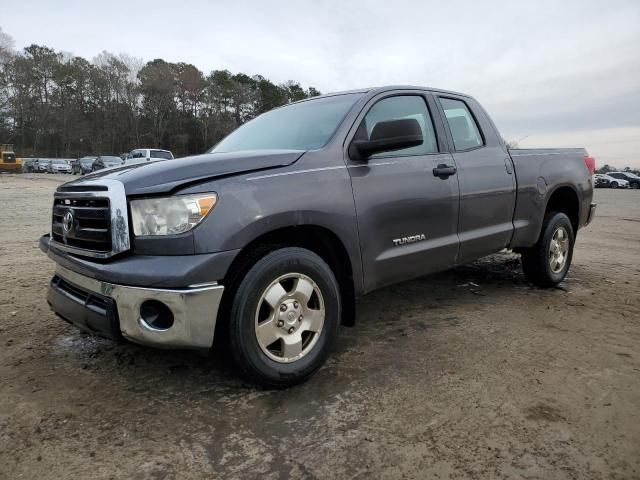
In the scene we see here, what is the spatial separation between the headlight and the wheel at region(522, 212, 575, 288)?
3.57 metres

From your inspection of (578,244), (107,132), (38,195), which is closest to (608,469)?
(578,244)

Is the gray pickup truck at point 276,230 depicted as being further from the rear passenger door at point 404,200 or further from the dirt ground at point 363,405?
the dirt ground at point 363,405

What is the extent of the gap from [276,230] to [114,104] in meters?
68.3

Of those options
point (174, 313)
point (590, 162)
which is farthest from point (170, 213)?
point (590, 162)

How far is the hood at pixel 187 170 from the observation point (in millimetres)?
2518

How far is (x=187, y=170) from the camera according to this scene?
8.50 ft

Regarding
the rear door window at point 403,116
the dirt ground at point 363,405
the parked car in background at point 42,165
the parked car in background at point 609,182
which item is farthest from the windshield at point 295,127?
the parked car in background at point 42,165

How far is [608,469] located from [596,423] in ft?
1.26

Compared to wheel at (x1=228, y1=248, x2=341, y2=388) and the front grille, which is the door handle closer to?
wheel at (x1=228, y1=248, x2=341, y2=388)

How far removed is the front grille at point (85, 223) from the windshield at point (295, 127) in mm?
1186

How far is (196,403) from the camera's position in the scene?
104 inches

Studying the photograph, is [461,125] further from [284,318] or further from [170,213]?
[170,213]

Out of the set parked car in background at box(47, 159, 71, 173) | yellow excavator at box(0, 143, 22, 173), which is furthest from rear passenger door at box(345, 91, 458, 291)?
parked car in background at box(47, 159, 71, 173)

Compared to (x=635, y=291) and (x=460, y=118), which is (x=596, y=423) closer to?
(x=460, y=118)
